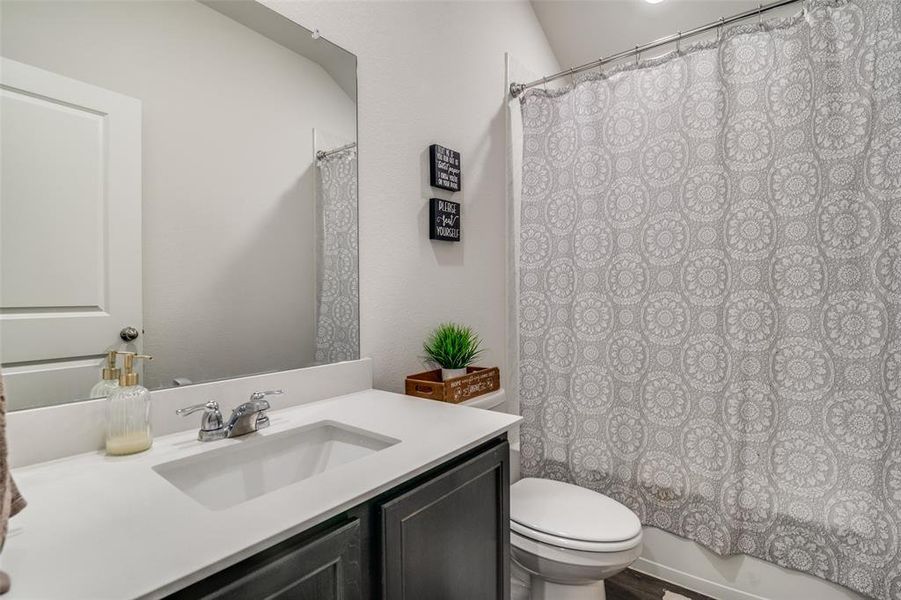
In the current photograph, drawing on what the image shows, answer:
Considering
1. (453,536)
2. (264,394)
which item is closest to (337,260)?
(264,394)

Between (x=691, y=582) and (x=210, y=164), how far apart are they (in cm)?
213

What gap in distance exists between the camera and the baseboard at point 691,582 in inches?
62.6

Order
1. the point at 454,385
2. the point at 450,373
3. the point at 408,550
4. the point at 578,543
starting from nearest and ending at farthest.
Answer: the point at 408,550
the point at 578,543
the point at 454,385
the point at 450,373

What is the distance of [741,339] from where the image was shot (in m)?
1.52

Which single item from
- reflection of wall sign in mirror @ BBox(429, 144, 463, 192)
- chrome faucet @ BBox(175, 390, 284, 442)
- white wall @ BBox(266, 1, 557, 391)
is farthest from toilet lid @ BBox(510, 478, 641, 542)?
reflection of wall sign in mirror @ BBox(429, 144, 463, 192)

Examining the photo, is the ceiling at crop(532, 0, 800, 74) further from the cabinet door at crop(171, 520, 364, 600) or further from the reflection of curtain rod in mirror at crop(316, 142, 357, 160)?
the cabinet door at crop(171, 520, 364, 600)

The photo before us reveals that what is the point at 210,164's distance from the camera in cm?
103

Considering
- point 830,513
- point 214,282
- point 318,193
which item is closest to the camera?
point 214,282

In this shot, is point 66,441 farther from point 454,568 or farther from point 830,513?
point 830,513

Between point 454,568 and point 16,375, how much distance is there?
2.88ft

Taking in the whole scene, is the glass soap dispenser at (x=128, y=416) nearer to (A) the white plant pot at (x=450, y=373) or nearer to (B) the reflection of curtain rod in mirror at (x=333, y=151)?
(B) the reflection of curtain rod in mirror at (x=333, y=151)

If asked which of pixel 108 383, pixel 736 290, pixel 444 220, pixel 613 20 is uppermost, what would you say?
pixel 613 20

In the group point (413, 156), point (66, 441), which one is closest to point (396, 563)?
point (66, 441)

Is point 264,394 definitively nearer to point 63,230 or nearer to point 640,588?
point 63,230
